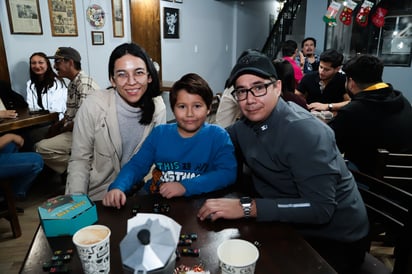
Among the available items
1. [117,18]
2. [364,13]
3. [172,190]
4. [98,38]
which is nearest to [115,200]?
[172,190]

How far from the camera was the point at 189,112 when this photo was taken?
4.62 feet

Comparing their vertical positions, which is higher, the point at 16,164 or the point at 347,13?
the point at 347,13

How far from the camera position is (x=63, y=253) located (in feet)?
2.90

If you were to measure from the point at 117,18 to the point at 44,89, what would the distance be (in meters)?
1.69

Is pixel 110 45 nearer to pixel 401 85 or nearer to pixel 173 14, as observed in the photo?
pixel 173 14

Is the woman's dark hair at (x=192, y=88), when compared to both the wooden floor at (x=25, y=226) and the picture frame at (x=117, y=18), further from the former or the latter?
the picture frame at (x=117, y=18)

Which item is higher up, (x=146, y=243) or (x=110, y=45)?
(x=110, y=45)

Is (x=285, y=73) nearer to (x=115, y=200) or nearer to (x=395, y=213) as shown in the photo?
(x=395, y=213)

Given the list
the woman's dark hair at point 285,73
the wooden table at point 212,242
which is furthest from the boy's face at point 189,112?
the woman's dark hair at point 285,73

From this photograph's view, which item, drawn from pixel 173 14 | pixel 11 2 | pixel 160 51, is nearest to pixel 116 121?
pixel 11 2

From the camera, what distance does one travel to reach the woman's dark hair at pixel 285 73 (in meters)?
2.32

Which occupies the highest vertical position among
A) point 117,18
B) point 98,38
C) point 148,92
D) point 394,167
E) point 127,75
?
point 117,18

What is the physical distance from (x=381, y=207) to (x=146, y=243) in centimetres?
112

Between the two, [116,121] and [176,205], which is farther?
[116,121]
